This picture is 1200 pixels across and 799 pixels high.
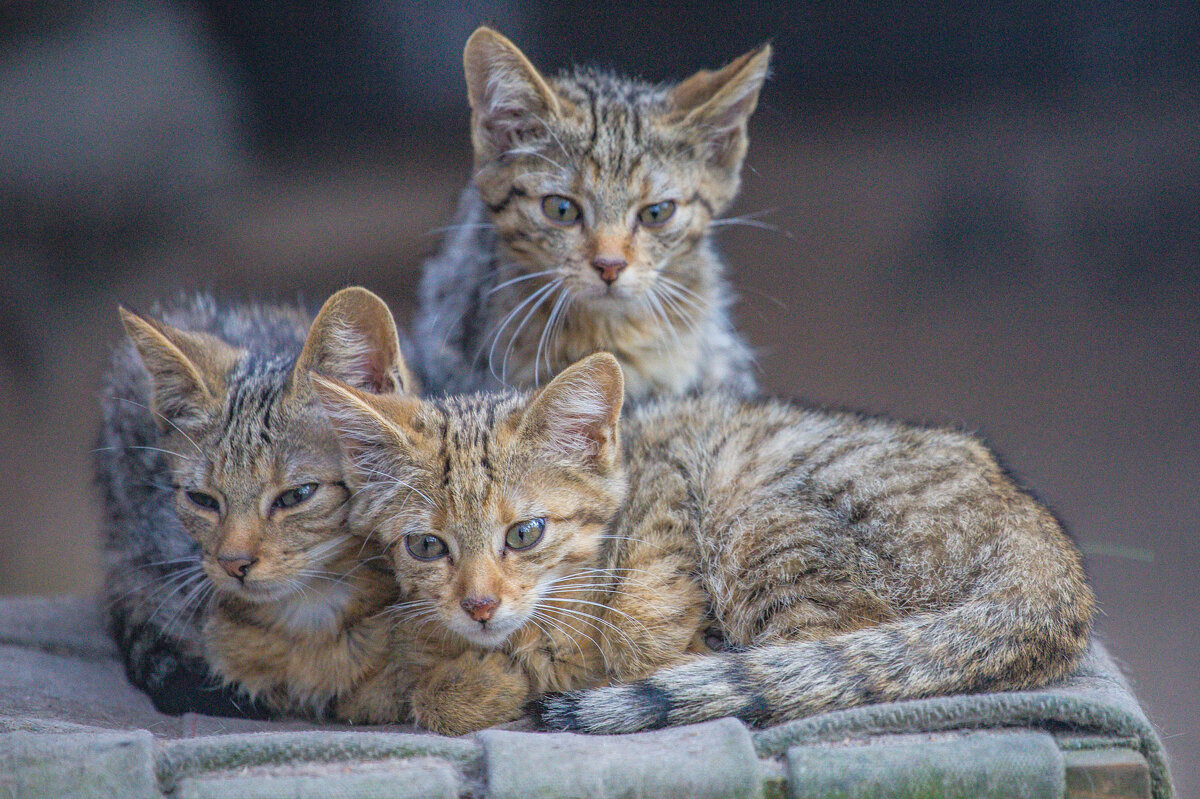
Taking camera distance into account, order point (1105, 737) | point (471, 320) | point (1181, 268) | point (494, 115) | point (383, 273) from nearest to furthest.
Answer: point (1105, 737) → point (494, 115) → point (471, 320) → point (1181, 268) → point (383, 273)

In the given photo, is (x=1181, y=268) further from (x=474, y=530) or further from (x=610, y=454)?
(x=474, y=530)

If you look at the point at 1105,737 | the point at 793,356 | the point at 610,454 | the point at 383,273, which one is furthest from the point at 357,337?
the point at 793,356

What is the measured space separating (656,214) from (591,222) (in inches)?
8.6

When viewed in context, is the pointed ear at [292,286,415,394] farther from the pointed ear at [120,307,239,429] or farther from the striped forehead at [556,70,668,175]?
the striped forehead at [556,70,668,175]

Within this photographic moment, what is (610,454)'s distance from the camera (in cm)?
263

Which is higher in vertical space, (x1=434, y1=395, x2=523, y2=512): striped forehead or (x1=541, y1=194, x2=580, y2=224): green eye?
(x1=541, y1=194, x2=580, y2=224): green eye

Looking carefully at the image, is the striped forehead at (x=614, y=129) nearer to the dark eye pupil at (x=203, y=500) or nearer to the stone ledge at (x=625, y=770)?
the dark eye pupil at (x=203, y=500)

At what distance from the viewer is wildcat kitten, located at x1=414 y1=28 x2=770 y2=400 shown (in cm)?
314

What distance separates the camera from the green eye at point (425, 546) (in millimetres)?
2469

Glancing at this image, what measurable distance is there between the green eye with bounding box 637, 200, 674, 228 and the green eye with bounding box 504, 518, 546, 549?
1115 mm

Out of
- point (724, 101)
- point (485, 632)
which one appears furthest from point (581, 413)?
point (724, 101)

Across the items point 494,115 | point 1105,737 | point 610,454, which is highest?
point 494,115

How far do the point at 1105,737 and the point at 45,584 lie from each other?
4934 millimetres

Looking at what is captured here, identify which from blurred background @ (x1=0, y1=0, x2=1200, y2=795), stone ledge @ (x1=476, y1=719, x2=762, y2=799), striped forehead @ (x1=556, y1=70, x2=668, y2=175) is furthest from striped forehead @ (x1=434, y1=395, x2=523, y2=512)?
blurred background @ (x1=0, y1=0, x2=1200, y2=795)
